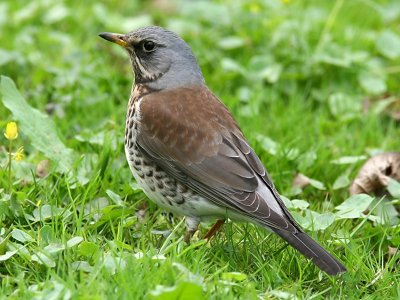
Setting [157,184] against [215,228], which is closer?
[157,184]

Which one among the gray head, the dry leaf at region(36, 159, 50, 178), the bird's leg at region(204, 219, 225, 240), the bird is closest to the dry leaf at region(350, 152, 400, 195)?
the bird

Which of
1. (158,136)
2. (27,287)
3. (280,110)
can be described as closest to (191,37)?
(280,110)

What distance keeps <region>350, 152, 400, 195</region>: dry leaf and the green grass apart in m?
0.14

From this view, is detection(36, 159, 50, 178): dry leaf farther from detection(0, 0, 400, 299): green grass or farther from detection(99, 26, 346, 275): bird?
detection(99, 26, 346, 275): bird

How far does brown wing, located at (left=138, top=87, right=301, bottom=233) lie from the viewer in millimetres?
4953

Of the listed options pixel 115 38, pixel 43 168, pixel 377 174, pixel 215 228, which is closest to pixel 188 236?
pixel 215 228

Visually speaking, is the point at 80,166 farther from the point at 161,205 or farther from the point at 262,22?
the point at 262,22

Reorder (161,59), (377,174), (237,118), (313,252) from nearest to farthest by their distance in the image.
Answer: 1. (313,252)
2. (161,59)
3. (377,174)
4. (237,118)

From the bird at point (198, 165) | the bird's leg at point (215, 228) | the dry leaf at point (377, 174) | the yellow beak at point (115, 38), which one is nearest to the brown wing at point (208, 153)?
the bird at point (198, 165)

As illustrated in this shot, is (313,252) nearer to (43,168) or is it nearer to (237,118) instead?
(43,168)

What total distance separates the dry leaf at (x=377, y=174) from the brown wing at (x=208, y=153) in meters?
1.09

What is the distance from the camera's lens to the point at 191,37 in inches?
327

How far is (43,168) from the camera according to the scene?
5.80 metres

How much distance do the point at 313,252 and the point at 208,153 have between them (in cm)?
94
